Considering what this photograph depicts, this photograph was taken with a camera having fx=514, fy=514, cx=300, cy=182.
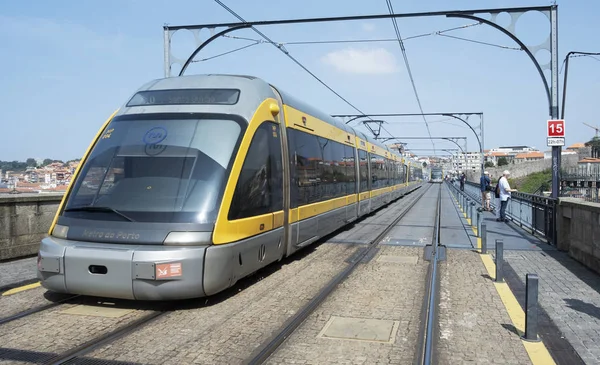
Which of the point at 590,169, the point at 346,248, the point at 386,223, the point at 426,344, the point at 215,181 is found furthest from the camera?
the point at 590,169

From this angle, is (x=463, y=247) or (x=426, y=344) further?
(x=463, y=247)

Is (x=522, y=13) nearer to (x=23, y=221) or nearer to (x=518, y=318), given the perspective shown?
(x=518, y=318)

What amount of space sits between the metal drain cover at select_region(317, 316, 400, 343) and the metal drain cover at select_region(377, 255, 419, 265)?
385 cm

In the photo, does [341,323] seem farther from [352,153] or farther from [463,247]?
[352,153]

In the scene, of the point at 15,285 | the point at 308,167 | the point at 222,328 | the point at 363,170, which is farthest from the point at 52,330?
the point at 363,170

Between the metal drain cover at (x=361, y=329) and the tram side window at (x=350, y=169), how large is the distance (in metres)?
8.29

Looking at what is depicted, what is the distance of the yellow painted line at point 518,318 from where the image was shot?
468 centimetres

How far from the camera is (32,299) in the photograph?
6.57 m

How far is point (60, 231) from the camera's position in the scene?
20.5ft

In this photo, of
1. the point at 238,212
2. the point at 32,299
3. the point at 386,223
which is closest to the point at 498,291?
the point at 238,212

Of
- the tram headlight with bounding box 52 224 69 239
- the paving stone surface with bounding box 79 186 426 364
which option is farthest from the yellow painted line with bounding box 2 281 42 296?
the paving stone surface with bounding box 79 186 426 364

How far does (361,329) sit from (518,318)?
1.94 metres

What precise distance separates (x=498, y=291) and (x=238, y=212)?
386 centimetres

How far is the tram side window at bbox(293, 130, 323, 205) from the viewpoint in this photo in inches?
364
